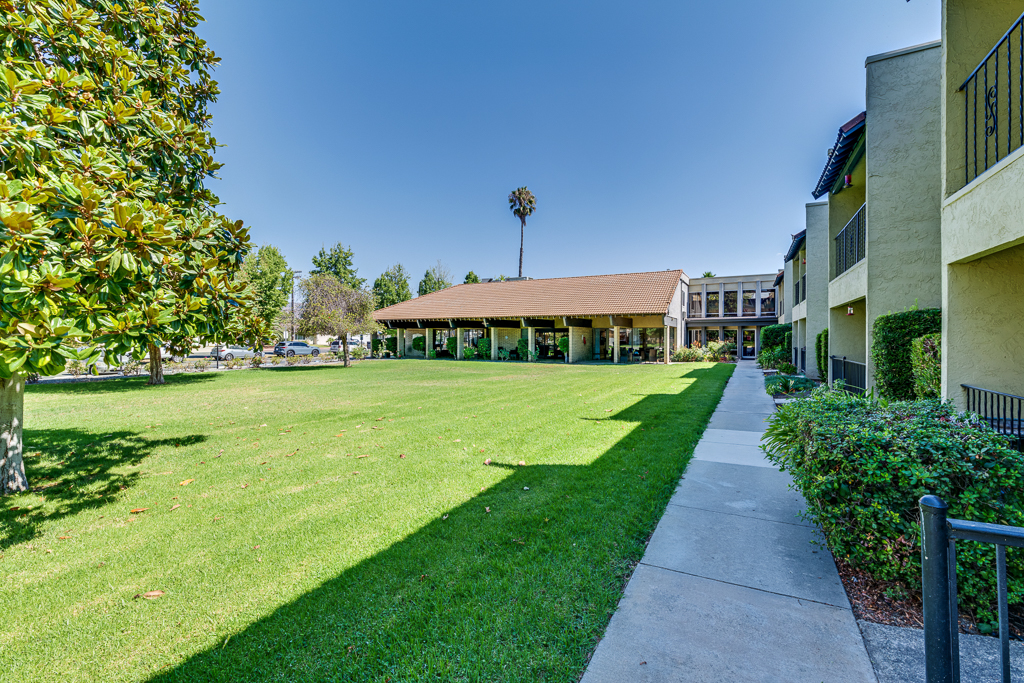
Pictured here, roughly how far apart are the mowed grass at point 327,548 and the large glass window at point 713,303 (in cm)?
3468

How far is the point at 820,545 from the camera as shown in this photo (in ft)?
11.3

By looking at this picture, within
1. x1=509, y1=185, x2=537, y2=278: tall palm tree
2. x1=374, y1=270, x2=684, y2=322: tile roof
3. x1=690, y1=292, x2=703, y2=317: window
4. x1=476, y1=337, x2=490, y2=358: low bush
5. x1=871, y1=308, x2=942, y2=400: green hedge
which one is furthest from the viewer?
x1=509, y1=185, x2=537, y2=278: tall palm tree

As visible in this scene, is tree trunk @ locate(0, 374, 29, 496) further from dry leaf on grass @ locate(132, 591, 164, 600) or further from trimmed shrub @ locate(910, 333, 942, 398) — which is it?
trimmed shrub @ locate(910, 333, 942, 398)

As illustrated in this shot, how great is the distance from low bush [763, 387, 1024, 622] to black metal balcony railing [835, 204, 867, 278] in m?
7.55

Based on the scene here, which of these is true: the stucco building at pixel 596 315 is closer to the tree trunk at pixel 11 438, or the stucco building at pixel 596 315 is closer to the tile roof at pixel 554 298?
the tile roof at pixel 554 298

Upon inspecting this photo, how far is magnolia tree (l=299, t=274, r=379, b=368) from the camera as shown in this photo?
24.7m

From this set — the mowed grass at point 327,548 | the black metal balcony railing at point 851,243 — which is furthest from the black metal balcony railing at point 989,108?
the mowed grass at point 327,548

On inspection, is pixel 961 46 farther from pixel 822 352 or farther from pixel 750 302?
pixel 750 302

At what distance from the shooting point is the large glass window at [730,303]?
38.2 metres

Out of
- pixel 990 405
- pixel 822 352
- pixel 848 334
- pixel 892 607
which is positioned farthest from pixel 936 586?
pixel 822 352

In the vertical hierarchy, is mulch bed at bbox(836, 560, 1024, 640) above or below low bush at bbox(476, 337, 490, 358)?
below

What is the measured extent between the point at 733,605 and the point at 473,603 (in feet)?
5.77

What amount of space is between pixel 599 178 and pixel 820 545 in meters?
29.2

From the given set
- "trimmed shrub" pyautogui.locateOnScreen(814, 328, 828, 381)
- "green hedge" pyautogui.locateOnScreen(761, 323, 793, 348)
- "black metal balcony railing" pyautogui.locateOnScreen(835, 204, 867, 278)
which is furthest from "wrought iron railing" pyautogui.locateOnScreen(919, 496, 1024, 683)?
"green hedge" pyautogui.locateOnScreen(761, 323, 793, 348)
